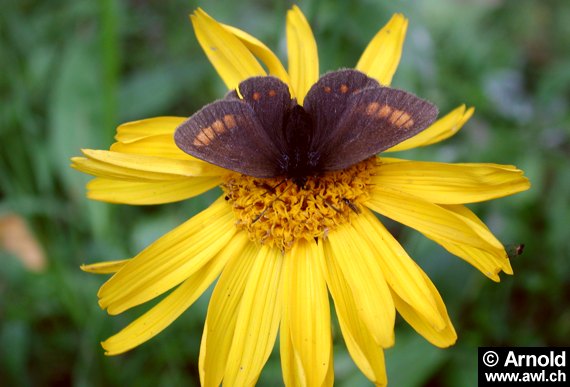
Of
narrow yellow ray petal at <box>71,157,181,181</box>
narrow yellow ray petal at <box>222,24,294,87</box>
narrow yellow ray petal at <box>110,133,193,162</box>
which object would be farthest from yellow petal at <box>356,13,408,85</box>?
narrow yellow ray petal at <box>71,157,181,181</box>

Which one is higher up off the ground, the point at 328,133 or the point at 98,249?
the point at 328,133

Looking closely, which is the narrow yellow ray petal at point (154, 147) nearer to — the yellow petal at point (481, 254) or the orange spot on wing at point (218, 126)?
the orange spot on wing at point (218, 126)

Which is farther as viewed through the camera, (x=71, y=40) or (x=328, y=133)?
(x=71, y=40)

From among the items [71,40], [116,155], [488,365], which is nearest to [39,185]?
[71,40]

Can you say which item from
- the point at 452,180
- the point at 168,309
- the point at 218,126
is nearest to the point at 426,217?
the point at 452,180

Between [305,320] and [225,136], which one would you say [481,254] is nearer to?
[305,320]

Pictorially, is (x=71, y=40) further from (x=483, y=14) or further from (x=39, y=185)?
(x=483, y=14)
